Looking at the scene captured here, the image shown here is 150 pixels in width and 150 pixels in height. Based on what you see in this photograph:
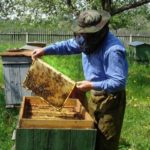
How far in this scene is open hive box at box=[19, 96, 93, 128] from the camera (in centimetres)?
371

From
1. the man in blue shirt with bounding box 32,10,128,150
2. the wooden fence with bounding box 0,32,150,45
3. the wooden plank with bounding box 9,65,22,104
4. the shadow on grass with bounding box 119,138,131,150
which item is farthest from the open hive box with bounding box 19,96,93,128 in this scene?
A: the wooden fence with bounding box 0,32,150,45

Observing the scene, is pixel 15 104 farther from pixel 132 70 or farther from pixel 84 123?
pixel 132 70

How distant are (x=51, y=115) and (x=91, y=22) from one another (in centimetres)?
99

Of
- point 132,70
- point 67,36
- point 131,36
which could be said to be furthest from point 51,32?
point 132,70

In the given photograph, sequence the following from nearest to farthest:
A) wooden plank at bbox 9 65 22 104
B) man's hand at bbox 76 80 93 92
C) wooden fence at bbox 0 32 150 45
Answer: man's hand at bbox 76 80 93 92, wooden plank at bbox 9 65 22 104, wooden fence at bbox 0 32 150 45

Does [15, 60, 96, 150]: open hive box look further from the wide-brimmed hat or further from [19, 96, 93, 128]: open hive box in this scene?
the wide-brimmed hat

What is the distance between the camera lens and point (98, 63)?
406 centimetres

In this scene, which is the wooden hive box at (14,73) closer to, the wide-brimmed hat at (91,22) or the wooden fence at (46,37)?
the wide-brimmed hat at (91,22)

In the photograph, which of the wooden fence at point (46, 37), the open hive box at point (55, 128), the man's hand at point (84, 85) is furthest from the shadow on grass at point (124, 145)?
the wooden fence at point (46, 37)

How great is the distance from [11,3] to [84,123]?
95.8 ft

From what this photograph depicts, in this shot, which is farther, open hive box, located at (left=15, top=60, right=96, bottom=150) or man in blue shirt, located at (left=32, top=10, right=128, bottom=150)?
man in blue shirt, located at (left=32, top=10, right=128, bottom=150)

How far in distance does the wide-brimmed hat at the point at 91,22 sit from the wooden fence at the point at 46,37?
22.9 metres

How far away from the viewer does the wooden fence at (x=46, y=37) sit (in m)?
27.4

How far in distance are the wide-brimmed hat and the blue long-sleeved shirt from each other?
20 centimetres
